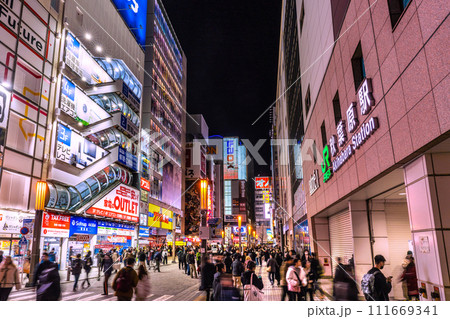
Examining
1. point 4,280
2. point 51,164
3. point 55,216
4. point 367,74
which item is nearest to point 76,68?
point 51,164

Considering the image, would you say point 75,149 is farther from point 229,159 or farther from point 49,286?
point 229,159

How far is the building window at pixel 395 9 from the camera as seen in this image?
8.80 m

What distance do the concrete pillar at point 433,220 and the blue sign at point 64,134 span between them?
83.1 ft

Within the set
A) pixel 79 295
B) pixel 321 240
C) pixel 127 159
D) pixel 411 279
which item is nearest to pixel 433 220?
pixel 411 279

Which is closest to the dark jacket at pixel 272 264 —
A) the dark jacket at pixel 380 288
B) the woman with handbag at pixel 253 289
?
the woman with handbag at pixel 253 289

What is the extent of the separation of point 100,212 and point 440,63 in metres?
31.8

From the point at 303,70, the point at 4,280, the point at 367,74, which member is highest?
the point at 303,70

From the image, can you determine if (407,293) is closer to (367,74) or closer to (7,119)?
(367,74)

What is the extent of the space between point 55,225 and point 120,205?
12076mm

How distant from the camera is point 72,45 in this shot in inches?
1145

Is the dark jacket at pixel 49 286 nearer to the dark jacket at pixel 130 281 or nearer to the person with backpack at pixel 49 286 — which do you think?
the person with backpack at pixel 49 286

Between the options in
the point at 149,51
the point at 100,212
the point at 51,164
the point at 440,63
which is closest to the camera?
the point at 440,63

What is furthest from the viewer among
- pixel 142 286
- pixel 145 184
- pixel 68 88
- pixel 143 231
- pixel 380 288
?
pixel 145 184
